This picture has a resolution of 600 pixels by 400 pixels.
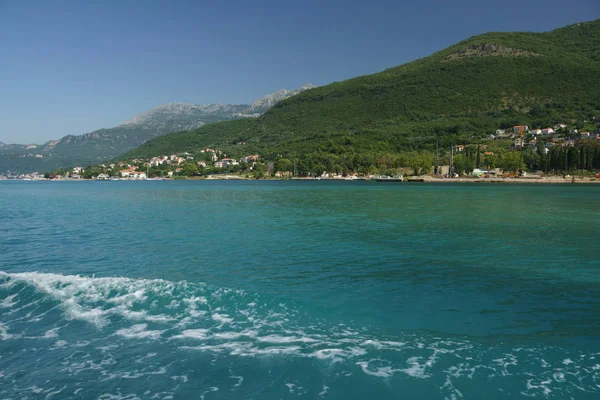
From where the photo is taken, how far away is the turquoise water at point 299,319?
18.5 ft

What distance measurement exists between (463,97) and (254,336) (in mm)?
171426

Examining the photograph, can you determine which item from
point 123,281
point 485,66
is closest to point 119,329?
point 123,281

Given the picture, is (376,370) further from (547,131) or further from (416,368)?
(547,131)

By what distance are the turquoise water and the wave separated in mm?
33

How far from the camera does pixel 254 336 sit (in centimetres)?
717

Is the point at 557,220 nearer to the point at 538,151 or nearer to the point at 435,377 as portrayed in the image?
the point at 435,377

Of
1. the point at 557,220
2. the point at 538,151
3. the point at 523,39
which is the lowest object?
the point at 557,220

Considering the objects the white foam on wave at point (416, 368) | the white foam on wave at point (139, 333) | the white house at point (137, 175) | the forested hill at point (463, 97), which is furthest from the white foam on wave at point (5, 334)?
the white house at point (137, 175)

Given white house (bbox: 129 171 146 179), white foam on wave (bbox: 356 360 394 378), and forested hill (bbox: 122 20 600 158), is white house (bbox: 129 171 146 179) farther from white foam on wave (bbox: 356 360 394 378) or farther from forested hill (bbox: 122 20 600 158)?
white foam on wave (bbox: 356 360 394 378)

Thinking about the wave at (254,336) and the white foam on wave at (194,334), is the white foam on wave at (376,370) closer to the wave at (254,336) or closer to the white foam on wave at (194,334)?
the wave at (254,336)

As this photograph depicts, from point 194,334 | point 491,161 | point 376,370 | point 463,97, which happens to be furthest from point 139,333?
point 463,97

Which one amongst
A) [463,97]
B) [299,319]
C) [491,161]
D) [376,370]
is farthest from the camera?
[463,97]

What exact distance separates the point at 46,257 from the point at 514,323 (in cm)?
1384

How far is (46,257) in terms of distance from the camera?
45.2ft
